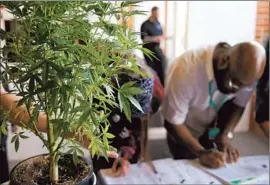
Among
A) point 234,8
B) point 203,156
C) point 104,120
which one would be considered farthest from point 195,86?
point 104,120

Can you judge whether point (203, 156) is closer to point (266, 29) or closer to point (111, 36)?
point (266, 29)

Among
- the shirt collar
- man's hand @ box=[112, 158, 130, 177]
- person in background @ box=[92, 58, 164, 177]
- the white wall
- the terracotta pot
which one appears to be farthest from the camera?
the white wall

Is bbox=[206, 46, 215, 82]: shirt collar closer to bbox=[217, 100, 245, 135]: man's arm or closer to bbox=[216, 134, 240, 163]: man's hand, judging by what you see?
bbox=[217, 100, 245, 135]: man's arm

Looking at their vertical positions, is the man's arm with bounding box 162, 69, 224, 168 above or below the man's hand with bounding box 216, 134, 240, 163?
above

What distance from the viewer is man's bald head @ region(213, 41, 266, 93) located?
40.5 inches

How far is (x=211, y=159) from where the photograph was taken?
1.14 metres

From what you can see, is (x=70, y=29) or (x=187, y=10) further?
(x=187, y=10)

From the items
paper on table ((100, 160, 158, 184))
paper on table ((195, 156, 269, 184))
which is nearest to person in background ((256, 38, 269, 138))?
paper on table ((195, 156, 269, 184))

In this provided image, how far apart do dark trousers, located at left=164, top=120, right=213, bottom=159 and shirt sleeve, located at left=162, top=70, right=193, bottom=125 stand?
4 centimetres

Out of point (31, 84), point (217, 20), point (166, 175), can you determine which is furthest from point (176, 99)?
point (31, 84)

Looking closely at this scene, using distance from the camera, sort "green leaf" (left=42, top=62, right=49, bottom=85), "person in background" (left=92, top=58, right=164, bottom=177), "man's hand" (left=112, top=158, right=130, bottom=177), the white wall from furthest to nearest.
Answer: the white wall
"man's hand" (left=112, top=158, right=130, bottom=177)
"person in background" (left=92, top=58, right=164, bottom=177)
"green leaf" (left=42, top=62, right=49, bottom=85)

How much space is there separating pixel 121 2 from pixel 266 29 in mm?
771

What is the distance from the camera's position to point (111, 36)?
21.7 inches

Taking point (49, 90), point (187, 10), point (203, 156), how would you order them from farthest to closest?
point (187, 10)
point (203, 156)
point (49, 90)
